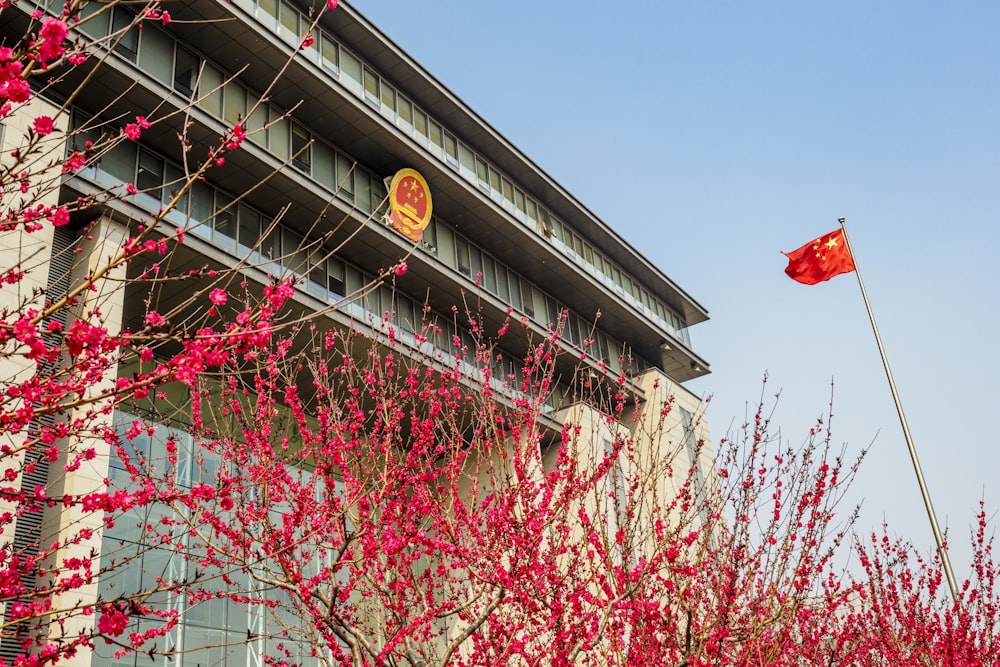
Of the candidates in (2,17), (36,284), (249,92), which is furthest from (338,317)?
(2,17)

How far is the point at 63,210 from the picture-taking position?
595 centimetres

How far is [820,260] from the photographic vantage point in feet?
73.5

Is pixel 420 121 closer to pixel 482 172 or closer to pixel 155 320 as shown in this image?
pixel 482 172

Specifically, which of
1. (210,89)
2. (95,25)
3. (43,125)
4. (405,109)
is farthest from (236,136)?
(405,109)

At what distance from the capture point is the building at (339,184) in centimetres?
2058

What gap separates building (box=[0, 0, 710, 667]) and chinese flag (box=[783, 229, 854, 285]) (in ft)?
17.0

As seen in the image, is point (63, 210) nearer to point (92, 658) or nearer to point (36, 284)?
point (36, 284)

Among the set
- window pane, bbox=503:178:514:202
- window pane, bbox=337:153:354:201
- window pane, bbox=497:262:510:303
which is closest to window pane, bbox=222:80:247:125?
window pane, bbox=337:153:354:201

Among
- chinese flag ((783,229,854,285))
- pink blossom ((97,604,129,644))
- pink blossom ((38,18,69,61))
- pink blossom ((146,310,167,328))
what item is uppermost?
chinese flag ((783,229,854,285))

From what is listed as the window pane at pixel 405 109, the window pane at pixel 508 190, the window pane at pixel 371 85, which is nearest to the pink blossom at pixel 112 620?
the window pane at pixel 371 85

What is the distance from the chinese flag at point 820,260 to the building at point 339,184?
5195 millimetres

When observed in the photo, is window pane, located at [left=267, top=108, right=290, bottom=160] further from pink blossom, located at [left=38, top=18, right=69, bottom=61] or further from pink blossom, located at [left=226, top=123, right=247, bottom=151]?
pink blossom, located at [left=38, top=18, right=69, bottom=61]

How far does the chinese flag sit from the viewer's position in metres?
22.1

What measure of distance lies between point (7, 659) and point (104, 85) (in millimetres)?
13405
